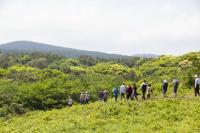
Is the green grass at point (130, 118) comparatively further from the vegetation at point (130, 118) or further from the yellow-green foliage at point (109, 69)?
the yellow-green foliage at point (109, 69)

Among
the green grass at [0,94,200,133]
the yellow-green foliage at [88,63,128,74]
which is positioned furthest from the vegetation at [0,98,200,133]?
the yellow-green foliage at [88,63,128,74]

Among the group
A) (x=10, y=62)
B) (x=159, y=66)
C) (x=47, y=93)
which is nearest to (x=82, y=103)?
(x=47, y=93)

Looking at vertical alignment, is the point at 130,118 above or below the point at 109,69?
above

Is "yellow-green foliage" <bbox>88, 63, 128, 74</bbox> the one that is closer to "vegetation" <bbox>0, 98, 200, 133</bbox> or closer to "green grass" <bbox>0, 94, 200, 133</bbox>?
"green grass" <bbox>0, 94, 200, 133</bbox>

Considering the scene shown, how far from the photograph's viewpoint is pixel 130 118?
99.4 feet

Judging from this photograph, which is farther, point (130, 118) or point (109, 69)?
point (109, 69)

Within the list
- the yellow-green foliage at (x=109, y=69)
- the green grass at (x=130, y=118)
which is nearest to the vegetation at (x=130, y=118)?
the green grass at (x=130, y=118)

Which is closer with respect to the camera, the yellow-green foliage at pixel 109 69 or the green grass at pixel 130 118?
the green grass at pixel 130 118

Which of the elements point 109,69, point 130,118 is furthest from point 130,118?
point 109,69

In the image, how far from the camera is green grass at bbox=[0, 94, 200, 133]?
1059 inches

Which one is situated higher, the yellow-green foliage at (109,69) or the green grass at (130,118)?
the green grass at (130,118)

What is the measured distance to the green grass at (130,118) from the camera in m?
26.9

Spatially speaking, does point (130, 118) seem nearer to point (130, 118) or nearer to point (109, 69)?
point (130, 118)

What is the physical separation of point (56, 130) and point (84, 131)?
268 cm
